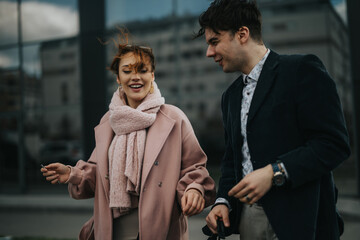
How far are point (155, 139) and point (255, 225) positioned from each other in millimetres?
724

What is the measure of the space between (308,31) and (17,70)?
923cm

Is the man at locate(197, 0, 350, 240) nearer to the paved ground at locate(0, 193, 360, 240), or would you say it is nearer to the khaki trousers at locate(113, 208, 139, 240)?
the khaki trousers at locate(113, 208, 139, 240)

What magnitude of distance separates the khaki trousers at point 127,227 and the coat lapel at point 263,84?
0.91 meters

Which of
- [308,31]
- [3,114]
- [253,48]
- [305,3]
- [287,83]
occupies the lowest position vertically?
[3,114]

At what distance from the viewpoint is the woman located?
82.3 inches

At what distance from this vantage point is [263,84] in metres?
1.70

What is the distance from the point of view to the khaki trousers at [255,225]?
1689 millimetres

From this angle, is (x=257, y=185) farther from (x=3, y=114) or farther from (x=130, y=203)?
(x=3, y=114)

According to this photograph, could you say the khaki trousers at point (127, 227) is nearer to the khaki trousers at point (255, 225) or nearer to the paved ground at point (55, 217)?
the khaki trousers at point (255, 225)

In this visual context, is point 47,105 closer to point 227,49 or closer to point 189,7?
point 189,7

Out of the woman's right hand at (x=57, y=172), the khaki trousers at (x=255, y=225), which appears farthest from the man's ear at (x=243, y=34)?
the woman's right hand at (x=57, y=172)

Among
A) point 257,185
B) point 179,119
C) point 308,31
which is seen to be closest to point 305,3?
point 308,31

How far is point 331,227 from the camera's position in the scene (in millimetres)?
1627

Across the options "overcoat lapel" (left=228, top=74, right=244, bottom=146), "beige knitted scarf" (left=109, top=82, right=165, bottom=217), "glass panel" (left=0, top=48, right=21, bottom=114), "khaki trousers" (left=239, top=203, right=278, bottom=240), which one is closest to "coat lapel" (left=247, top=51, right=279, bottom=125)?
"overcoat lapel" (left=228, top=74, right=244, bottom=146)
